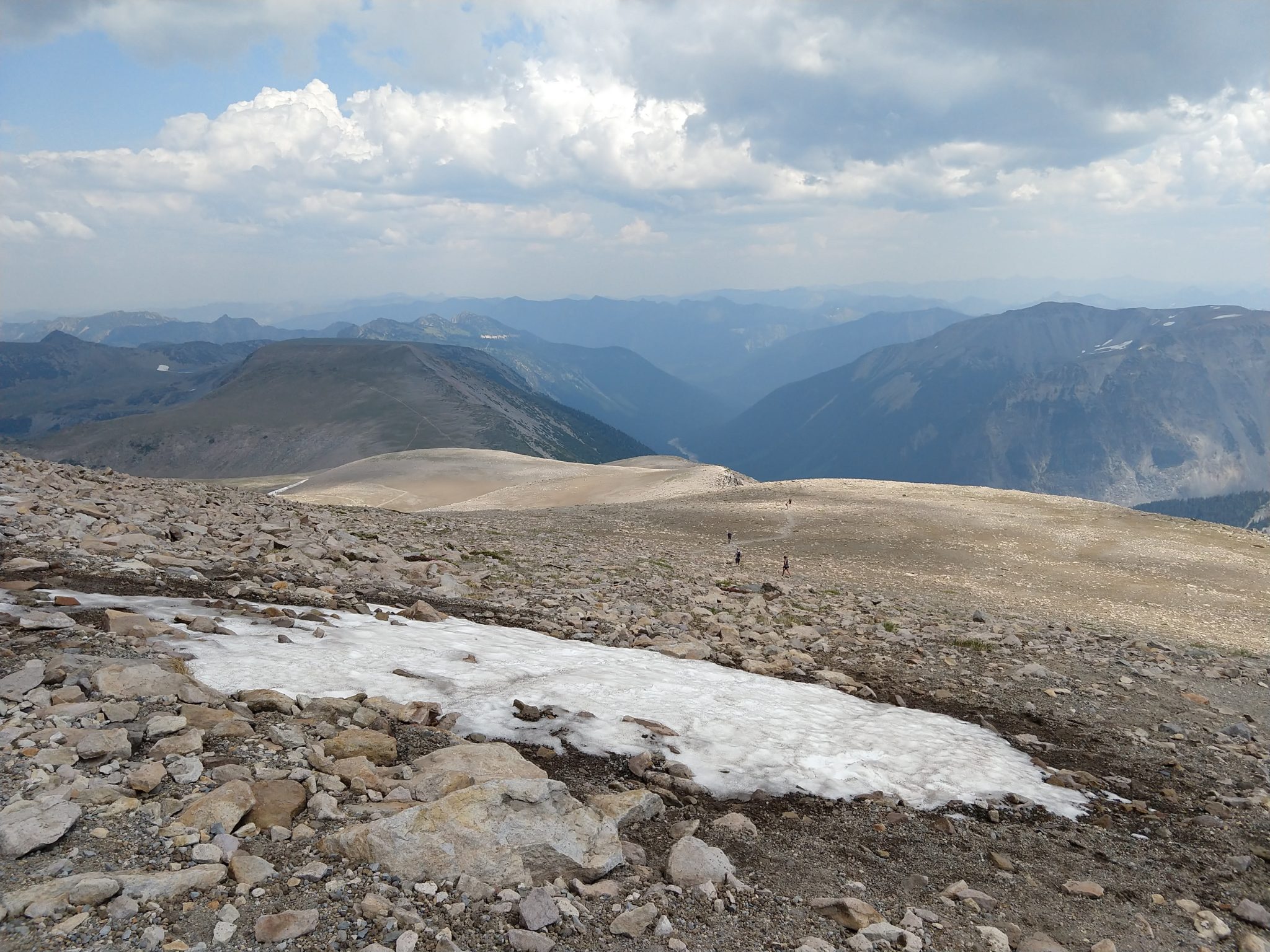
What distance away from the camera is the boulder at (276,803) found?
6.95 m

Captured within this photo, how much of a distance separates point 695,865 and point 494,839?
2.15 metres

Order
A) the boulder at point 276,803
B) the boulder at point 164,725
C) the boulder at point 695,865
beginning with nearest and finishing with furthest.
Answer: the boulder at point 276,803 → the boulder at point 695,865 → the boulder at point 164,725

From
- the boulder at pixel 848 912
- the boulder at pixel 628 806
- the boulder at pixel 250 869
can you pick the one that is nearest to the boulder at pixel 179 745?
the boulder at pixel 250 869

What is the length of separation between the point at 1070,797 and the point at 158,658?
13.7m

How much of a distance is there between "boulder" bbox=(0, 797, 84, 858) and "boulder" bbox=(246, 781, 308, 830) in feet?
4.79

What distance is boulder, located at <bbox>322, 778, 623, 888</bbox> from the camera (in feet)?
21.8

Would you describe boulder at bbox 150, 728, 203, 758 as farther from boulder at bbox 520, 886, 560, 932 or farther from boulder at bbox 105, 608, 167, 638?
boulder at bbox 520, 886, 560, 932

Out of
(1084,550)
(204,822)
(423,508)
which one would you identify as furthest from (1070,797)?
(423,508)

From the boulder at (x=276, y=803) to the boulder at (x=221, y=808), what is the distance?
9cm

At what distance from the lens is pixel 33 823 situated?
6211 mm

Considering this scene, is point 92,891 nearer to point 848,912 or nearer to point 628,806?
point 628,806

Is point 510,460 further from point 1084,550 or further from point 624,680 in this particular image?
point 624,680

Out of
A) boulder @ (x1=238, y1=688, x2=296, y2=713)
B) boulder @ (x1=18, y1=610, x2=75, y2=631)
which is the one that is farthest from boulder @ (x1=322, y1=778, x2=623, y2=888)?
boulder @ (x1=18, y1=610, x2=75, y2=631)

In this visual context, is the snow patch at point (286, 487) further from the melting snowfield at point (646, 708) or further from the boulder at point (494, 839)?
the boulder at point (494, 839)
